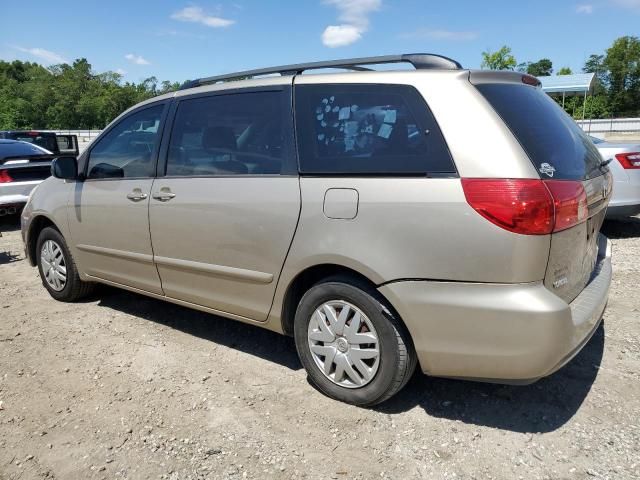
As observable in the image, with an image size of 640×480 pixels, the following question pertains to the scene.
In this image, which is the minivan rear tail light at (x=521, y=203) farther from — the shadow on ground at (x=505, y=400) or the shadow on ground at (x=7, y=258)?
the shadow on ground at (x=7, y=258)

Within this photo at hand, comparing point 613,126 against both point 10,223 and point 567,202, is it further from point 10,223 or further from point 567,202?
point 567,202

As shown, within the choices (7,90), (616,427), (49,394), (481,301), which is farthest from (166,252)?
(7,90)

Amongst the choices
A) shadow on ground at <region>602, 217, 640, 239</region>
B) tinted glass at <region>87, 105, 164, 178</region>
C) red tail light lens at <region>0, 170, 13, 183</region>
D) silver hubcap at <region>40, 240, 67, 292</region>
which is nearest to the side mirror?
tinted glass at <region>87, 105, 164, 178</region>

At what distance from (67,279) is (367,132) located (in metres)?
3.33

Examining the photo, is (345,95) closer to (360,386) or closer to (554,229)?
(554,229)

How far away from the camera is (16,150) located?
902 cm

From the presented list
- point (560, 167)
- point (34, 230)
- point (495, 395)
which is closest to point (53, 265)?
point (34, 230)

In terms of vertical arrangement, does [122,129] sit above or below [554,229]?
above

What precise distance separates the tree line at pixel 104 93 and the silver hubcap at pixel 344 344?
4687cm

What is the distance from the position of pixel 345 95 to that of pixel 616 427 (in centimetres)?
225

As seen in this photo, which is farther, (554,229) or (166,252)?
(166,252)

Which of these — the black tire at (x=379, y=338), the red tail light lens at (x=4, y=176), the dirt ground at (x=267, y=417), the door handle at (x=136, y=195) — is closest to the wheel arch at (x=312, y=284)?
the black tire at (x=379, y=338)

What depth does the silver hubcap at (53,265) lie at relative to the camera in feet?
15.6

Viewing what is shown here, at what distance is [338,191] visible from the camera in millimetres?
2777
